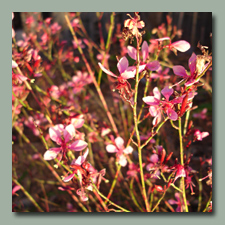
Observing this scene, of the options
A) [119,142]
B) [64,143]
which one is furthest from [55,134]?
[119,142]

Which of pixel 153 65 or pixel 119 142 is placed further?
pixel 119 142

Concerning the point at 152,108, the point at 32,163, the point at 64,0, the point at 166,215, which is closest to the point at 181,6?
the point at 64,0

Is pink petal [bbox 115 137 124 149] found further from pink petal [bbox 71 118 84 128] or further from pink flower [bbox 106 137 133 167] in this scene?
pink petal [bbox 71 118 84 128]

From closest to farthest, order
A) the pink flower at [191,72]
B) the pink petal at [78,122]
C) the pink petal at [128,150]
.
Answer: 1. the pink flower at [191,72]
2. the pink petal at [78,122]
3. the pink petal at [128,150]

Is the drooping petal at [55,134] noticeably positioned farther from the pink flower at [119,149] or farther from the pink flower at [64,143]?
the pink flower at [119,149]

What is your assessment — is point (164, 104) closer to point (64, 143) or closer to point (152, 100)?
point (152, 100)

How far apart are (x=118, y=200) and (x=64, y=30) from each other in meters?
1.11

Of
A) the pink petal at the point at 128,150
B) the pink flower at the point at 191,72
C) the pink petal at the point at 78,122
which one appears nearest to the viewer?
the pink flower at the point at 191,72

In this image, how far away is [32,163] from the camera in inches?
53.6

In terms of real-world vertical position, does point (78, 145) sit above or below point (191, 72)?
below

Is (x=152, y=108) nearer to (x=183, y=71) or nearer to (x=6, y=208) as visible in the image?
(x=183, y=71)

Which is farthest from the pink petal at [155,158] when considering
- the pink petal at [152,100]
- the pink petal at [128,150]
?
the pink petal at [152,100]

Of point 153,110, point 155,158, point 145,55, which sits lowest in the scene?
point 155,158

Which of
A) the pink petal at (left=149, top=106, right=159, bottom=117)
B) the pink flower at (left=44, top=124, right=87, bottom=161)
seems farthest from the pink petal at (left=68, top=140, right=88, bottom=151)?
the pink petal at (left=149, top=106, right=159, bottom=117)
